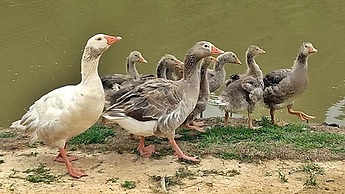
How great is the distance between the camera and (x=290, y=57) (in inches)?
619

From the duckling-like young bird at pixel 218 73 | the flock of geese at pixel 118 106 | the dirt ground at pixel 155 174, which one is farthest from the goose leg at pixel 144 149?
the duckling-like young bird at pixel 218 73

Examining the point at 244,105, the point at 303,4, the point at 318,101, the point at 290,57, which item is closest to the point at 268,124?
the point at 244,105

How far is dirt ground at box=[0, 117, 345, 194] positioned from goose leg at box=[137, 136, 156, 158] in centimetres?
11

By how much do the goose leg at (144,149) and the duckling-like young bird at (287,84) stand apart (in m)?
3.11

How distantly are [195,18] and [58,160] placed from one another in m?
12.7

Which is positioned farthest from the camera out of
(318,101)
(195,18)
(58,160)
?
(195,18)

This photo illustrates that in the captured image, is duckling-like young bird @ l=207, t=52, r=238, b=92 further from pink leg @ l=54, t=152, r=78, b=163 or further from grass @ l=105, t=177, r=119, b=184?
grass @ l=105, t=177, r=119, b=184

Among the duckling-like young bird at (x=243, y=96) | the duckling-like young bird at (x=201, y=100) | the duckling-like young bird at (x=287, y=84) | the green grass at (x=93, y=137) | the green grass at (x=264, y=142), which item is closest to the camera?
the green grass at (x=264, y=142)

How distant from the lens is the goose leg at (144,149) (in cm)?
792

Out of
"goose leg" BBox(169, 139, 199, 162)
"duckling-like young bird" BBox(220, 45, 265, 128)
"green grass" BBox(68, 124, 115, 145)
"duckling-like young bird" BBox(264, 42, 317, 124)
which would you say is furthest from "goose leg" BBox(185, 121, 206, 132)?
"duckling-like young bird" BBox(264, 42, 317, 124)


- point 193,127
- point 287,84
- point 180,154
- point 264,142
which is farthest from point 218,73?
point 180,154

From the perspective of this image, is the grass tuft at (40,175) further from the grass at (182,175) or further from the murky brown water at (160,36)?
the murky brown water at (160,36)

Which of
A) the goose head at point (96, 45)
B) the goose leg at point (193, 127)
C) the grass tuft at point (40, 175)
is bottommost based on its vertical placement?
the goose leg at point (193, 127)

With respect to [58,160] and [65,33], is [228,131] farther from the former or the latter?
[65,33]
